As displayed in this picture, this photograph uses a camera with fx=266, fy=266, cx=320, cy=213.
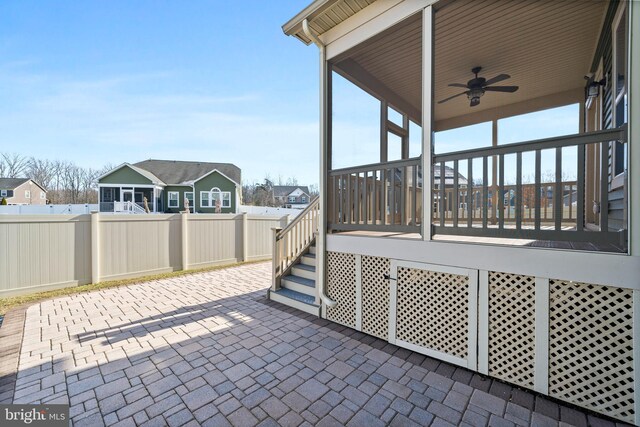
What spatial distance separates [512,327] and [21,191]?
153 ft

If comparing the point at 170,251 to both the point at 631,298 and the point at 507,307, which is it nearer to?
the point at 507,307

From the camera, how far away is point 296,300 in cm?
466

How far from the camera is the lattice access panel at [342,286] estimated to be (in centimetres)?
390

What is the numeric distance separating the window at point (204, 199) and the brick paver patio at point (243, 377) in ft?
59.6

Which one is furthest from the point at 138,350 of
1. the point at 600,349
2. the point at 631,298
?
the point at 631,298

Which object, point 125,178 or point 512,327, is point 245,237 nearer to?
point 512,327

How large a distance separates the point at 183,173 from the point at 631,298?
25236mm

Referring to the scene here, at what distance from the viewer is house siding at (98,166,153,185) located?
1998cm

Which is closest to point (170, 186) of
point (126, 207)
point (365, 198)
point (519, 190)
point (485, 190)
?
point (126, 207)

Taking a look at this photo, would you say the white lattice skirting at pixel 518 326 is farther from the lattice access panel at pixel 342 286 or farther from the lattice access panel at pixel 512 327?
the lattice access panel at pixel 342 286

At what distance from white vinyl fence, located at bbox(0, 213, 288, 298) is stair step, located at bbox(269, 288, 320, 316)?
3.64m

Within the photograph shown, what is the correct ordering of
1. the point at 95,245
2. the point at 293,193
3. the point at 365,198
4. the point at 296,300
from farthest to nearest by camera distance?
the point at 293,193 → the point at 95,245 → the point at 296,300 → the point at 365,198

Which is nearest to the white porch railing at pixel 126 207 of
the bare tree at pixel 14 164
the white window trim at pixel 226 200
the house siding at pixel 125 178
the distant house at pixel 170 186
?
the distant house at pixel 170 186

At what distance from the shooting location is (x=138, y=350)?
10.6 ft
